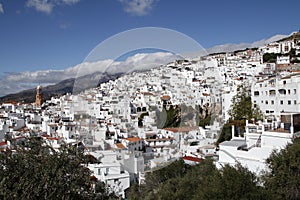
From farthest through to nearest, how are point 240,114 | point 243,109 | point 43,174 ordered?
point 243,109, point 240,114, point 43,174

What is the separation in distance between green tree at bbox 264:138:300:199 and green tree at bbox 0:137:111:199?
3835mm

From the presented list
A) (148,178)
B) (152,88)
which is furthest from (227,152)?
(152,88)

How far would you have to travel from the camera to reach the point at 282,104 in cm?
1562

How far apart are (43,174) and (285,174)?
5.16 m

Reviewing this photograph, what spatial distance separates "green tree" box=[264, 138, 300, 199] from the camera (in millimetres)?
6137

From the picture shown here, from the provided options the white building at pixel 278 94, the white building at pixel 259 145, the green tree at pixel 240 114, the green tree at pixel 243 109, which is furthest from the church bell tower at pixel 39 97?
the white building at pixel 259 145

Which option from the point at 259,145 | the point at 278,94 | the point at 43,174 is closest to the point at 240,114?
the point at 278,94

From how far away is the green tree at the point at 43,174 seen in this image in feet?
12.9

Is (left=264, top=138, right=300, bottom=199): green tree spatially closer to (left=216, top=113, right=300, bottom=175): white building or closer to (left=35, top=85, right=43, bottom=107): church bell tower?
(left=216, top=113, right=300, bottom=175): white building

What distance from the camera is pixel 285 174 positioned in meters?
6.46

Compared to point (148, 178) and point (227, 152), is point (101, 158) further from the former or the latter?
point (227, 152)

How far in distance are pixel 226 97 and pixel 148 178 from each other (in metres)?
9.54

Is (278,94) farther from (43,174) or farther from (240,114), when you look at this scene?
(43,174)

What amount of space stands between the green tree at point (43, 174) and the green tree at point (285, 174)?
3835mm
